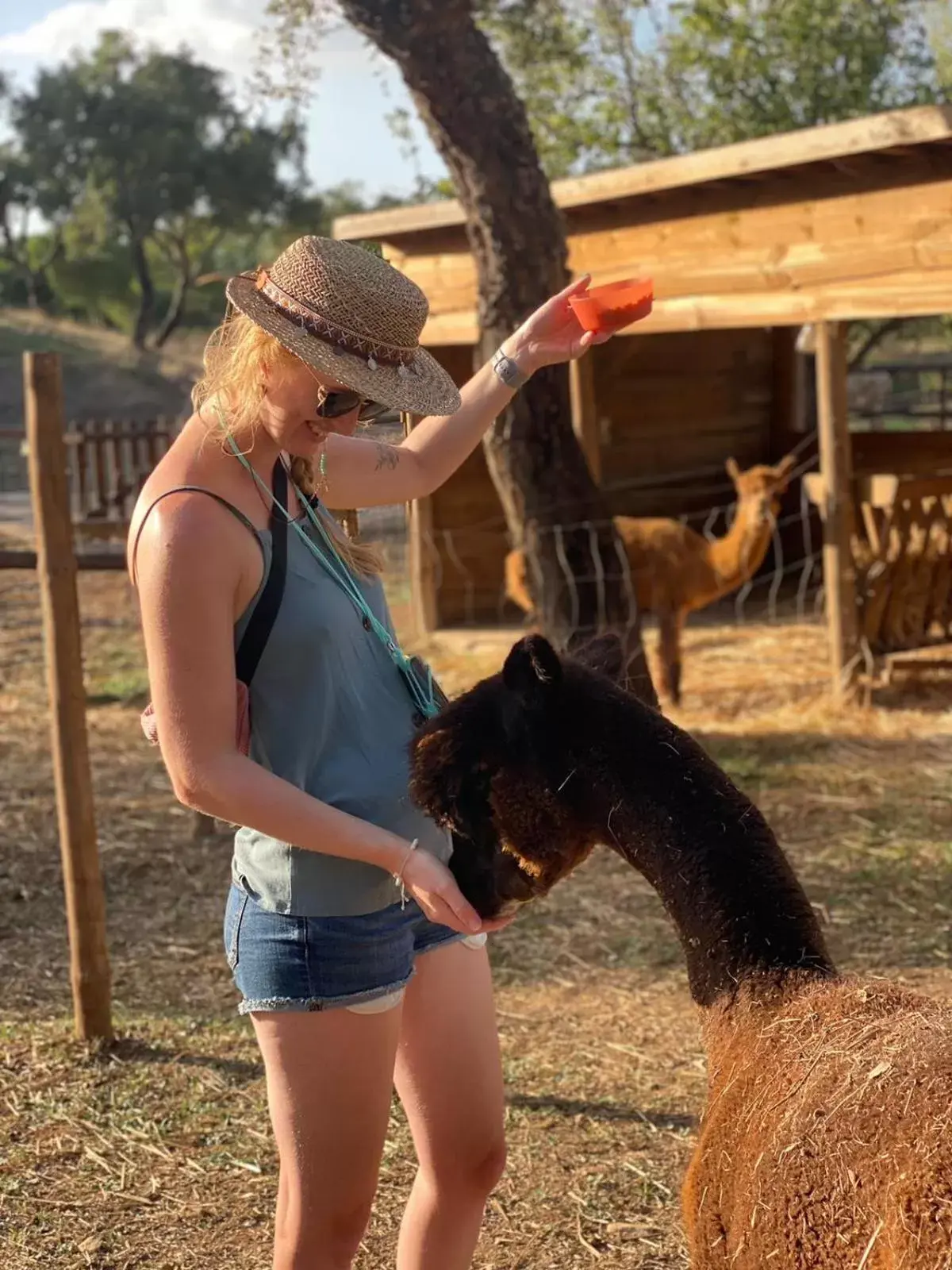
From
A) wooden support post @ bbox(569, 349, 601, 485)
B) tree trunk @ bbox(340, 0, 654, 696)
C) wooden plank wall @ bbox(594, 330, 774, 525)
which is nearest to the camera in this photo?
tree trunk @ bbox(340, 0, 654, 696)

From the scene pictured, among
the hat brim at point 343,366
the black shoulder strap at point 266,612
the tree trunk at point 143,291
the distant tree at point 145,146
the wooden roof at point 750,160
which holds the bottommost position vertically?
the black shoulder strap at point 266,612

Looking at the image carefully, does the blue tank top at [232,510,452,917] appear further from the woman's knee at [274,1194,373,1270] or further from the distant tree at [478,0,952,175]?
the distant tree at [478,0,952,175]

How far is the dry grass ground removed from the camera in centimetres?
364

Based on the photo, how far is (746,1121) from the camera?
2.16 m

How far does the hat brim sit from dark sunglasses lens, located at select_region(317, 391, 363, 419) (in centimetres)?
3

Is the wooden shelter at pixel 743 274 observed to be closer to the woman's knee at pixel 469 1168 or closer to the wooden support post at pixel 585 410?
the wooden support post at pixel 585 410

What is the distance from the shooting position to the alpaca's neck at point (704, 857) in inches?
91.0

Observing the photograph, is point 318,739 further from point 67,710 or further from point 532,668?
point 67,710

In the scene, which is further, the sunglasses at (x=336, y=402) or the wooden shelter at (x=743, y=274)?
the wooden shelter at (x=743, y=274)

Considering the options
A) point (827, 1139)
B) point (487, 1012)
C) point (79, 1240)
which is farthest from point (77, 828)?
point (827, 1139)

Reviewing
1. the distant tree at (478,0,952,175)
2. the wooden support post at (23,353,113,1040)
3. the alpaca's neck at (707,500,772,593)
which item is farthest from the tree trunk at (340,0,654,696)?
the distant tree at (478,0,952,175)

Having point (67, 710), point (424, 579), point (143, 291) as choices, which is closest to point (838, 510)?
point (424, 579)

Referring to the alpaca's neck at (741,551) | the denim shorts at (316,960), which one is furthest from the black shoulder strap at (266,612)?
the alpaca's neck at (741,551)

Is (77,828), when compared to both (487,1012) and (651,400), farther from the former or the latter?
(651,400)
